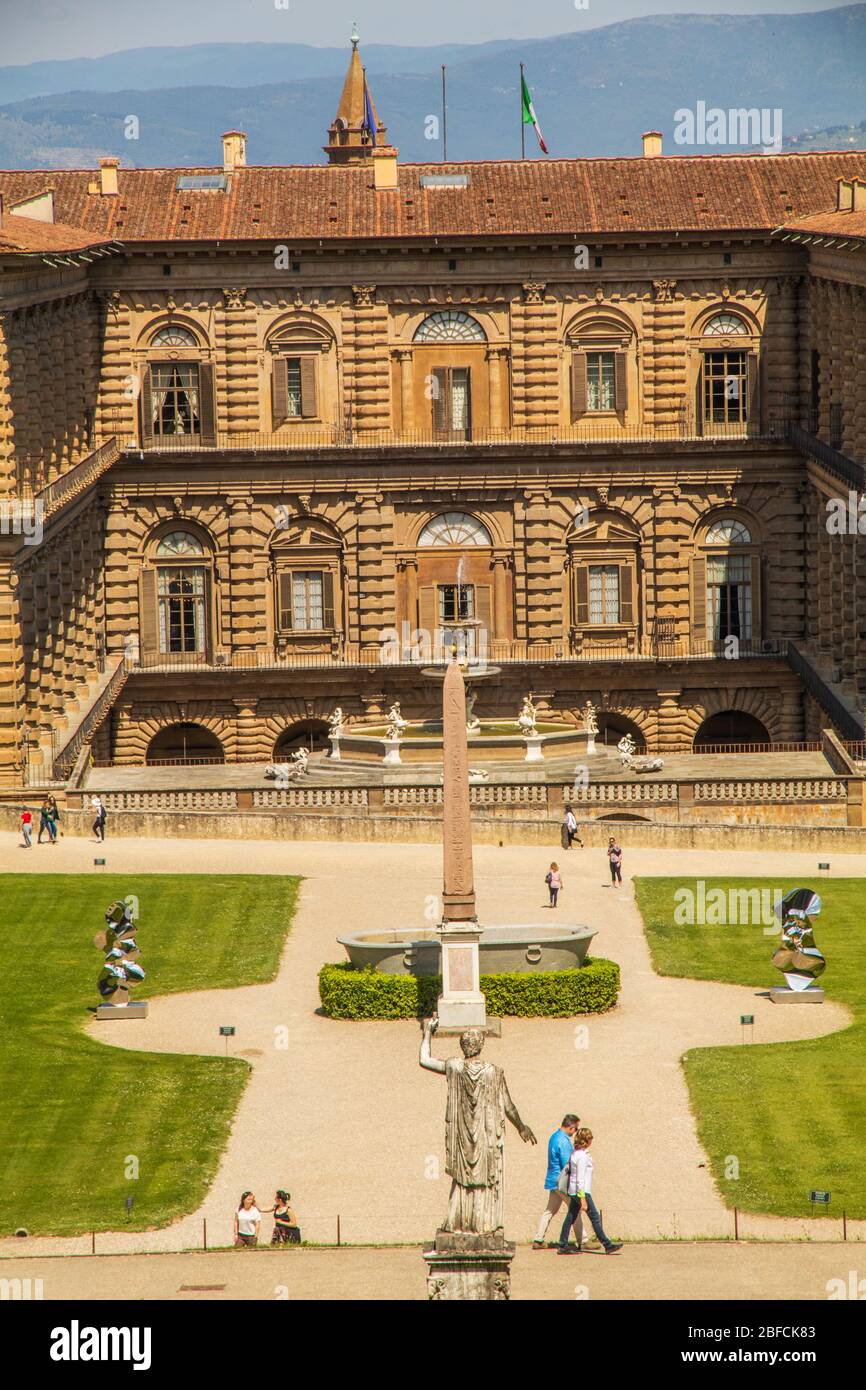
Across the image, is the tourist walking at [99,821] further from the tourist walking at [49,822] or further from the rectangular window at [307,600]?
the rectangular window at [307,600]

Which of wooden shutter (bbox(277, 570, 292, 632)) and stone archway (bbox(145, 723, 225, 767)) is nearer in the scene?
stone archway (bbox(145, 723, 225, 767))

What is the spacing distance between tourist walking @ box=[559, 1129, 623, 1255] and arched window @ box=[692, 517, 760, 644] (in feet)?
192

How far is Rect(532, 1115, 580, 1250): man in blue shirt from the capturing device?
41469 mm

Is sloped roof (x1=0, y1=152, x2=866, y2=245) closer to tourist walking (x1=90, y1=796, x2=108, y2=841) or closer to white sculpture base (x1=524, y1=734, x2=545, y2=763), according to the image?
white sculpture base (x1=524, y1=734, x2=545, y2=763)

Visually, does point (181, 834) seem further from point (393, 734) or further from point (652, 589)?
point (652, 589)

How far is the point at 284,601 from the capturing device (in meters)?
99.2

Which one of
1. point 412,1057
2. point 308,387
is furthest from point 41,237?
point 412,1057

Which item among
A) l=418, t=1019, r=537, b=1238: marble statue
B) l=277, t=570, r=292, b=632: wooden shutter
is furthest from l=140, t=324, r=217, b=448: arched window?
l=418, t=1019, r=537, b=1238: marble statue

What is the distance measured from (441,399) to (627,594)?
9258 millimetres

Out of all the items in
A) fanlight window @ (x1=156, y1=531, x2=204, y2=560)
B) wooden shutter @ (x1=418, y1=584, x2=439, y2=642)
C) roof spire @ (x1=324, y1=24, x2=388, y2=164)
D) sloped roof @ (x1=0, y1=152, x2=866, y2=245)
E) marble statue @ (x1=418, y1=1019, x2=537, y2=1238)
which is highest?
roof spire @ (x1=324, y1=24, x2=388, y2=164)

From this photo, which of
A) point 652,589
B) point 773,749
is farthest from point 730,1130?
point 652,589

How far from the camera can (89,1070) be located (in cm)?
→ 5353

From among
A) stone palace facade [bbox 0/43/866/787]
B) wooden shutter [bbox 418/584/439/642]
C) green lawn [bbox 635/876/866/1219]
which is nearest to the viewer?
green lawn [bbox 635/876/866/1219]

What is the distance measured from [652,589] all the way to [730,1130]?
169 feet
